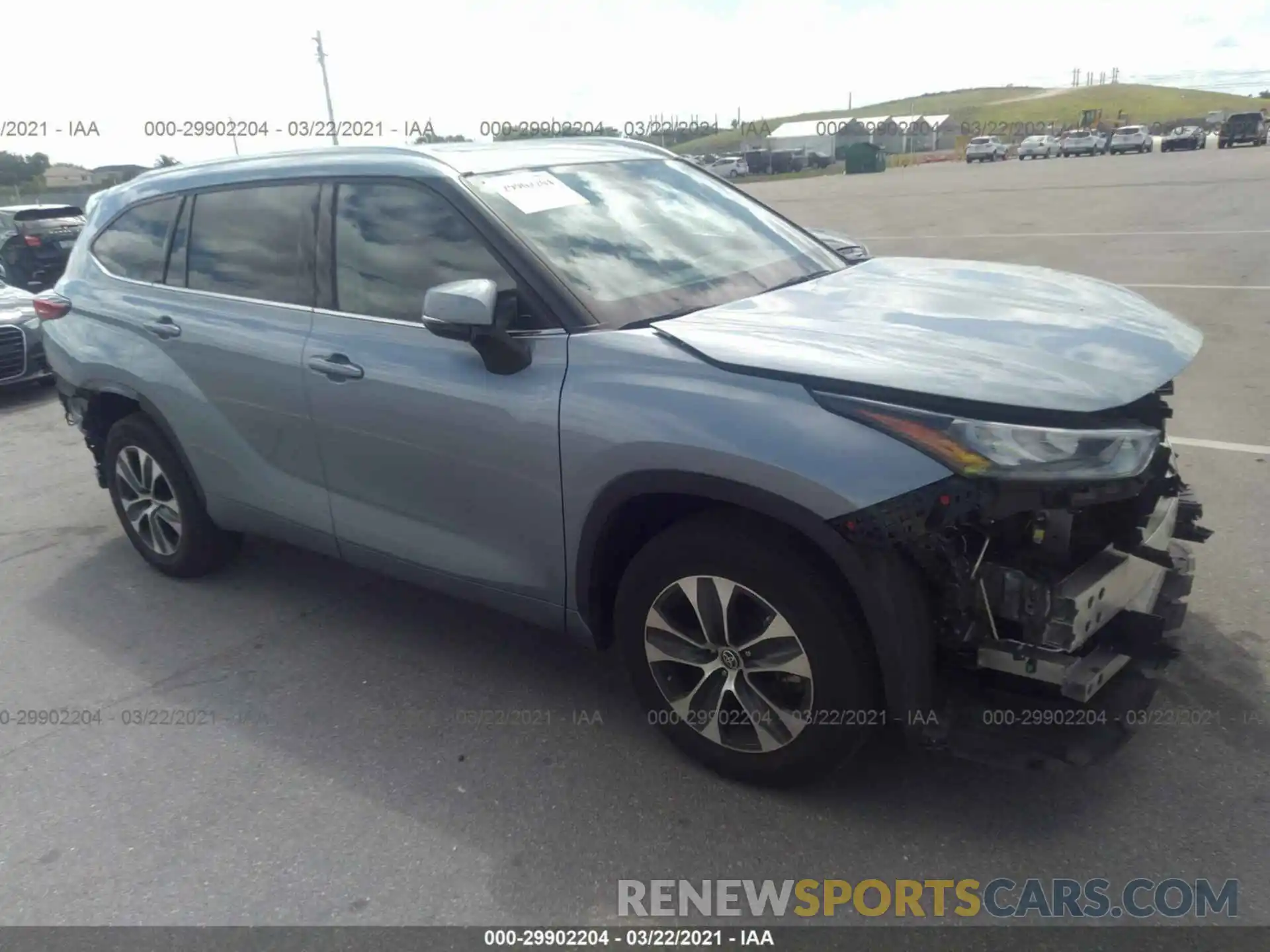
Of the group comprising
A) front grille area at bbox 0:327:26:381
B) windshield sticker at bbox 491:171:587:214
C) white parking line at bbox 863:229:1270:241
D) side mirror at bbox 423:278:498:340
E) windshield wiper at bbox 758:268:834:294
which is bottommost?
white parking line at bbox 863:229:1270:241

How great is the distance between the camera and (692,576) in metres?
2.82

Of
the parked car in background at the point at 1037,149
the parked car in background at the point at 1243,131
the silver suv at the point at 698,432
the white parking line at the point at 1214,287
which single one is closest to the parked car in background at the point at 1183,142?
the parked car in background at the point at 1243,131

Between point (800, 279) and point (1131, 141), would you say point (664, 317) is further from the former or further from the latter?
point (1131, 141)

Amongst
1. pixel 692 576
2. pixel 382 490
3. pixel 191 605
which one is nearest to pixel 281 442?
pixel 382 490

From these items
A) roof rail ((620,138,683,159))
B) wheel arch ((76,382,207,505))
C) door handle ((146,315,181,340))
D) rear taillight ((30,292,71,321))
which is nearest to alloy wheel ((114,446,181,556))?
wheel arch ((76,382,207,505))

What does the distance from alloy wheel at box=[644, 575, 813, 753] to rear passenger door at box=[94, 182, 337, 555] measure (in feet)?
5.11

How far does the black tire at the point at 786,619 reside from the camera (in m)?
2.62

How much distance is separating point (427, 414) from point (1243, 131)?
57015 mm

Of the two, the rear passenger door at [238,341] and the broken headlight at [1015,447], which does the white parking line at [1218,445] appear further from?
the rear passenger door at [238,341]

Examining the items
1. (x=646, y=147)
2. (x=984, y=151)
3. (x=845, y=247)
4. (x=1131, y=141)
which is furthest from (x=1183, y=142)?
(x=646, y=147)

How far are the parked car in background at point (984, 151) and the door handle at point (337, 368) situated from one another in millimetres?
58202

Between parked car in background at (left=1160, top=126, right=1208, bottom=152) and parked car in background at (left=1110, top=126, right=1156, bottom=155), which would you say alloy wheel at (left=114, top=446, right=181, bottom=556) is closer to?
parked car in background at (left=1160, top=126, right=1208, bottom=152)

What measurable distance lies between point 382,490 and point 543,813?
4.12ft

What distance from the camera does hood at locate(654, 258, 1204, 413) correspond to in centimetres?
251
